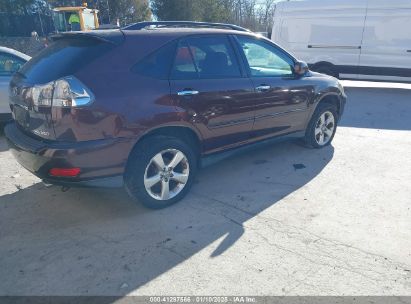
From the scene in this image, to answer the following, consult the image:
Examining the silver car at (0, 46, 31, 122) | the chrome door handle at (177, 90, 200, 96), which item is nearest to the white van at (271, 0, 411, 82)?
the silver car at (0, 46, 31, 122)

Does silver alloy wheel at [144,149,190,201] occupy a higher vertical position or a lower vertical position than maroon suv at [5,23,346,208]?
lower

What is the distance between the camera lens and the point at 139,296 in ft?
7.86

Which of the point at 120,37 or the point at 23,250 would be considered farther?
Result: the point at 120,37

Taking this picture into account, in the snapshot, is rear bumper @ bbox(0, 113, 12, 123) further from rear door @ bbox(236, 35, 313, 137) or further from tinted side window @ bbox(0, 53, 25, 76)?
rear door @ bbox(236, 35, 313, 137)

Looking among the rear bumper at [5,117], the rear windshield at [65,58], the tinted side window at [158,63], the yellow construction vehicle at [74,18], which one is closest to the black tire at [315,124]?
the tinted side window at [158,63]

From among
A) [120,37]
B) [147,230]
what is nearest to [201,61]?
[120,37]

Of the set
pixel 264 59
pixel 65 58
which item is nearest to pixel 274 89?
pixel 264 59

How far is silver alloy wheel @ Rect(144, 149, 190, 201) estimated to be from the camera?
11.0 ft

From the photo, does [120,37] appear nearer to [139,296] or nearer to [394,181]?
[139,296]

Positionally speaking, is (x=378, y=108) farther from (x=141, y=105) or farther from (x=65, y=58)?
(x=65, y=58)

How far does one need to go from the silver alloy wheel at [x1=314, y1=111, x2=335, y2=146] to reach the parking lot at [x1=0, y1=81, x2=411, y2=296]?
25.4 inches

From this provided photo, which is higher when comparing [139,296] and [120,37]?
[120,37]

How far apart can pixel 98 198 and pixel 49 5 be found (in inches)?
1290

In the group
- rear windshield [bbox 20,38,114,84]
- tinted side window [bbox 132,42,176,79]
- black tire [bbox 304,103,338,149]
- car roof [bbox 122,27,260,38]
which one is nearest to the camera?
rear windshield [bbox 20,38,114,84]
